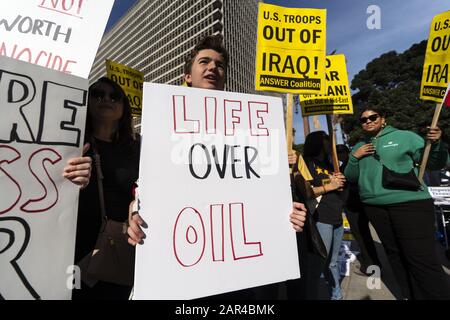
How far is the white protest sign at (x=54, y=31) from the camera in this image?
1.28 metres

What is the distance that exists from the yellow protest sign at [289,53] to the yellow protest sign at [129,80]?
2.75 m

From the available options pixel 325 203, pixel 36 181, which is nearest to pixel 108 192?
pixel 36 181

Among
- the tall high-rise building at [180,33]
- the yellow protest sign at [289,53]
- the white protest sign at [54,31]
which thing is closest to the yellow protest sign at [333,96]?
the yellow protest sign at [289,53]

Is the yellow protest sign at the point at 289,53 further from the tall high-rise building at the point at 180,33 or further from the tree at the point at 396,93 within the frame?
the tall high-rise building at the point at 180,33

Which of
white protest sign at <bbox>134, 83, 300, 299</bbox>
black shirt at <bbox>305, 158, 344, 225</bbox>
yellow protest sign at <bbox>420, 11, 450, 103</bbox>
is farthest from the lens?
yellow protest sign at <bbox>420, 11, 450, 103</bbox>

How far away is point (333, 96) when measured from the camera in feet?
11.1

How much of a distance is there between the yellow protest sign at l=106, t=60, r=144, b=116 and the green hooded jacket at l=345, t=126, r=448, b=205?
342 centimetres

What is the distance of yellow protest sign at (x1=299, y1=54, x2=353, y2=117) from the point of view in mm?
3238

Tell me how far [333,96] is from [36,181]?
10.7 feet

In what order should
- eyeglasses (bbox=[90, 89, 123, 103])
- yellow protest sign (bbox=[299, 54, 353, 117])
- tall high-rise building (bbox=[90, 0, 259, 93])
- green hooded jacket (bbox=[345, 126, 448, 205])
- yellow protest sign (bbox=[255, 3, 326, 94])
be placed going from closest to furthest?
eyeglasses (bbox=[90, 89, 123, 103]) < yellow protest sign (bbox=[255, 3, 326, 94]) < green hooded jacket (bbox=[345, 126, 448, 205]) < yellow protest sign (bbox=[299, 54, 353, 117]) < tall high-rise building (bbox=[90, 0, 259, 93])

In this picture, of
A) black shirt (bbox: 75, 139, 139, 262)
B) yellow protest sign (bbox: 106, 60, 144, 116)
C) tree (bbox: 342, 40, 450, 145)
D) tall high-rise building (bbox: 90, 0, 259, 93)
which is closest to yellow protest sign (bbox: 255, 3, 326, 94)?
black shirt (bbox: 75, 139, 139, 262)

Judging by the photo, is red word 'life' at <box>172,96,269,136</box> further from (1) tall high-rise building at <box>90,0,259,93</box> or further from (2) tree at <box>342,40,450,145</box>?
(1) tall high-rise building at <box>90,0,259,93</box>

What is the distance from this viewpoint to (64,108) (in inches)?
41.8
